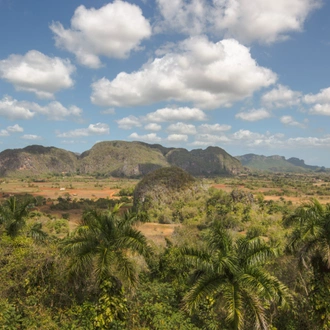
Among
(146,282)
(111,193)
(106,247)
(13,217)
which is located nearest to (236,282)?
(106,247)

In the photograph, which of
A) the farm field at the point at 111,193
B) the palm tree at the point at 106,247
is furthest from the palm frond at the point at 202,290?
the farm field at the point at 111,193

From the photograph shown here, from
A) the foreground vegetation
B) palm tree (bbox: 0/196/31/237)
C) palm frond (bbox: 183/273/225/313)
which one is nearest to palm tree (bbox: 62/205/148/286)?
the foreground vegetation

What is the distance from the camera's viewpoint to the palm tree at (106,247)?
343 inches

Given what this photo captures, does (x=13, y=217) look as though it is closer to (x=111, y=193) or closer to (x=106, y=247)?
(x=106, y=247)

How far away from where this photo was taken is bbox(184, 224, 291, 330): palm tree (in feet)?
25.8

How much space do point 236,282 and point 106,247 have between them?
410cm

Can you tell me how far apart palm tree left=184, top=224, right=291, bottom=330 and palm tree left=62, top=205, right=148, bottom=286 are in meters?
1.83

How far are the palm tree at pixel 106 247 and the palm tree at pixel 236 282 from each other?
1832mm

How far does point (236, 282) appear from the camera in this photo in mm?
8320

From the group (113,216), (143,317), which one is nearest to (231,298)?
(143,317)

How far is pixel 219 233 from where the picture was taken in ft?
30.5

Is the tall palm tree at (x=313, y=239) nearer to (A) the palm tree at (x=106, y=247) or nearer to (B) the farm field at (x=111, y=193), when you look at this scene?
(A) the palm tree at (x=106, y=247)

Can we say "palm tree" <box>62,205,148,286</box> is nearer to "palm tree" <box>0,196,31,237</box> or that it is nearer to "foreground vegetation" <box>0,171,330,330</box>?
"foreground vegetation" <box>0,171,330,330</box>

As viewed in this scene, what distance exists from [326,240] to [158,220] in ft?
110
